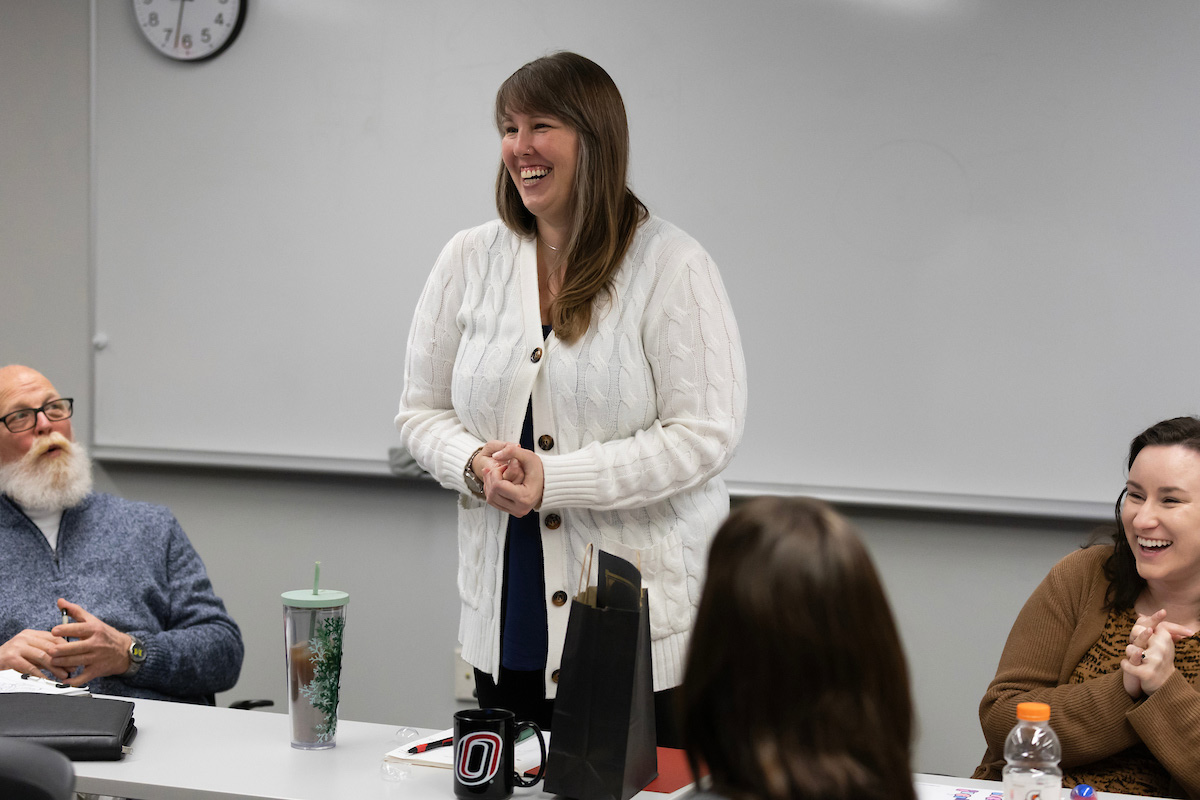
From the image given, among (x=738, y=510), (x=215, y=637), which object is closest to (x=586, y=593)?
(x=738, y=510)

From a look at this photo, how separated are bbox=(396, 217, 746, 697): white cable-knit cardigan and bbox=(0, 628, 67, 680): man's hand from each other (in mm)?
849

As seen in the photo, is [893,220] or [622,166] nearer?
[622,166]

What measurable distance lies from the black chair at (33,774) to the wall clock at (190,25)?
9.81 feet

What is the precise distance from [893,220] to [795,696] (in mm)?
2353

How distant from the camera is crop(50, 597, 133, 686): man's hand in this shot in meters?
2.17

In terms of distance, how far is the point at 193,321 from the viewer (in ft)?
11.9

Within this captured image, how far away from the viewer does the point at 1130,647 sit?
178cm

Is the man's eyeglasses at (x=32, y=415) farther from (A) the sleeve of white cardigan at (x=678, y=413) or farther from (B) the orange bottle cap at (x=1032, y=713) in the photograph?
(B) the orange bottle cap at (x=1032, y=713)

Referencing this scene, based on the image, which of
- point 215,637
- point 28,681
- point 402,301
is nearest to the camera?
point 28,681

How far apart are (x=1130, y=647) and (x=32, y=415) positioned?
235 cm

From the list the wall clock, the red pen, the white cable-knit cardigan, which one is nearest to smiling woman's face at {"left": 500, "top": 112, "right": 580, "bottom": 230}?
the white cable-knit cardigan

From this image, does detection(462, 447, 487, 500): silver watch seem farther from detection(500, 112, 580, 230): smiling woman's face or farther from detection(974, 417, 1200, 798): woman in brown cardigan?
detection(974, 417, 1200, 798): woman in brown cardigan

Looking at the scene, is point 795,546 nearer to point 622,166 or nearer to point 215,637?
point 622,166

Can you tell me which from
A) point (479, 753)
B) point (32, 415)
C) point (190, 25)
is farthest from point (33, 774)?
point (190, 25)
